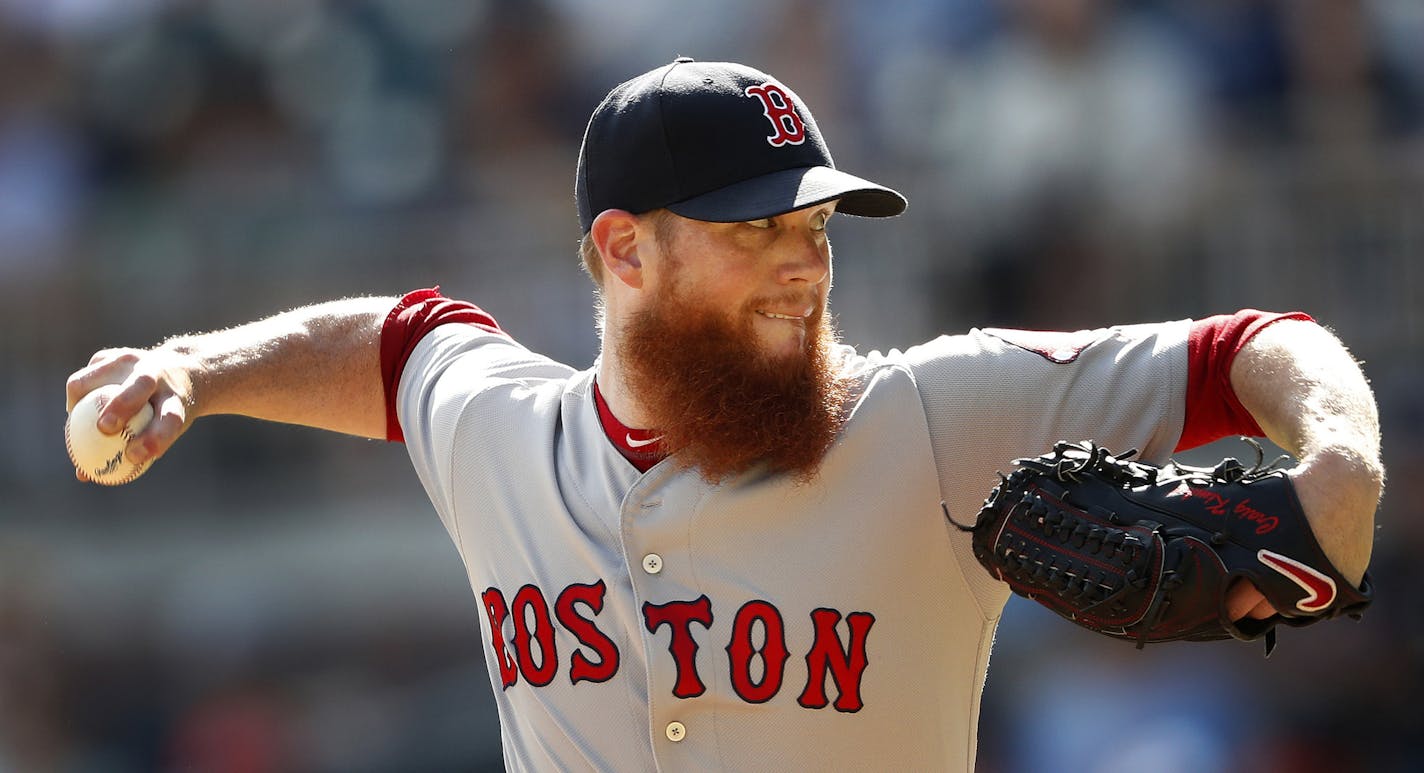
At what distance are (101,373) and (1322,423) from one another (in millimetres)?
1590

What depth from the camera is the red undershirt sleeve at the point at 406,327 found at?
277cm

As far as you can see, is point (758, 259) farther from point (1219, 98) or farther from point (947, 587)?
point (1219, 98)

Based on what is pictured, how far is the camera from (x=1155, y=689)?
550cm

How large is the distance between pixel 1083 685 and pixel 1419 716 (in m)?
1.14

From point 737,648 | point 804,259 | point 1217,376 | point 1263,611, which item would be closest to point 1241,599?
point 1263,611

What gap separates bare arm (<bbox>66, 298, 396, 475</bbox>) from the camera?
8.20 ft

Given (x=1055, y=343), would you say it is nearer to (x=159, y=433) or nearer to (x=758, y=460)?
(x=758, y=460)

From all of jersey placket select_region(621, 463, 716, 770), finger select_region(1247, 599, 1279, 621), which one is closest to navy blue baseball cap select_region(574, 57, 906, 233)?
jersey placket select_region(621, 463, 716, 770)

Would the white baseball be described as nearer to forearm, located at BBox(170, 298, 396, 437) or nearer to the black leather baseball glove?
forearm, located at BBox(170, 298, 396, 437)

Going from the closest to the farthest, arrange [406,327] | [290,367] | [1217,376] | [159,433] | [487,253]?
[1217,376] < [159,433] < [290,367] < [406,327] < [487,253]

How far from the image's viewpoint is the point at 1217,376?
6.94ft

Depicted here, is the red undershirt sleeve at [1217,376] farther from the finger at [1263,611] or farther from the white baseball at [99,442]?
the white baseball at [99,442]

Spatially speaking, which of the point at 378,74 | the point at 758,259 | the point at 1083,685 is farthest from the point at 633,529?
the point at 378,74

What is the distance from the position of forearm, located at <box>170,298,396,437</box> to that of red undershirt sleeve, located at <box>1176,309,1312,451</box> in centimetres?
133
